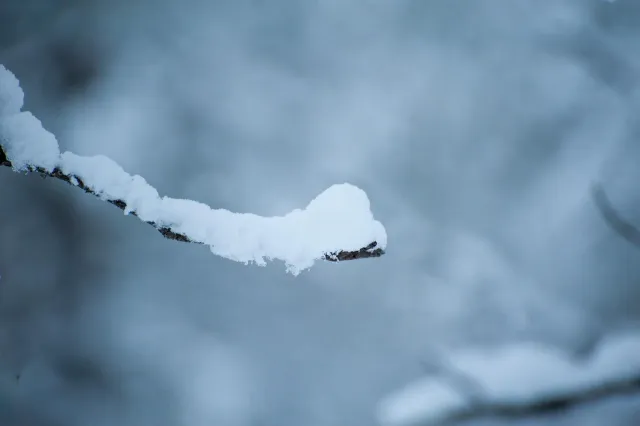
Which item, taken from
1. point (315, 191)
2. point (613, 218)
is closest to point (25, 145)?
point (315, 191)

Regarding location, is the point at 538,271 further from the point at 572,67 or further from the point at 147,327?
the point at 147,327

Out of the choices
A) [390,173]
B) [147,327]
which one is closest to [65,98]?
[147,327]

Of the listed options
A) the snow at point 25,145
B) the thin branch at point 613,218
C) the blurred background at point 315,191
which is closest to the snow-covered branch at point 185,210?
the snow at point 25,145

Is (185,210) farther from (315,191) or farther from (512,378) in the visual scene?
(512,378)

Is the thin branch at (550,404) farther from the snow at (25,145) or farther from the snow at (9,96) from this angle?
the snow at (9,96)

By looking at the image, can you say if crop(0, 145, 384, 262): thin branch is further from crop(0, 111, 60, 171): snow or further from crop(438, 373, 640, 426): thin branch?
crop(438, 373, 640, 426): thin branch

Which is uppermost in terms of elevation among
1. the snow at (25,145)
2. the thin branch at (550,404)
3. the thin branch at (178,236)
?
the snow at (25,145)

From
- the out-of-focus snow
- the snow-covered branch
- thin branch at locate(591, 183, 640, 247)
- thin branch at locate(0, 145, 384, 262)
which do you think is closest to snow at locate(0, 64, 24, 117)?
the snow-covered branch
